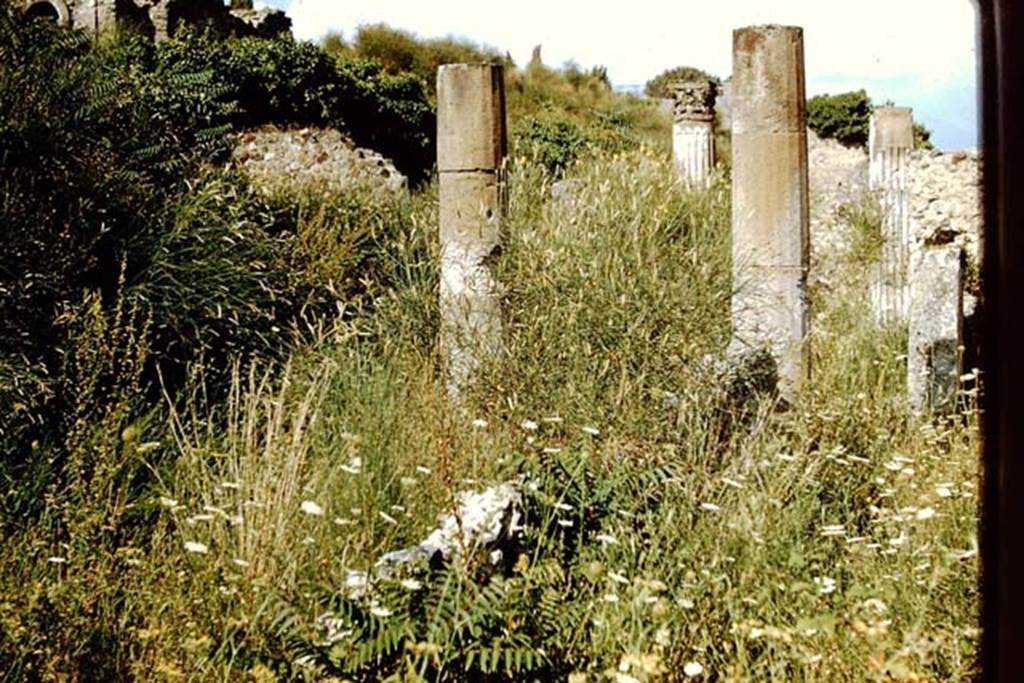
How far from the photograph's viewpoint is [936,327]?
7039mm

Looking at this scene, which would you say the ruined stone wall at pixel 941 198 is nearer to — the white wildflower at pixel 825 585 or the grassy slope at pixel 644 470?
the grassy slope at pixel 644 470

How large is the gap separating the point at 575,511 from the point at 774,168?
13.3 feet

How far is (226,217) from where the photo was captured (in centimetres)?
806

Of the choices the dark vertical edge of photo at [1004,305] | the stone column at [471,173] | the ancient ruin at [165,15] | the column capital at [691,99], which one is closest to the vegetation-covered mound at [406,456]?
the stone column at [471,173]

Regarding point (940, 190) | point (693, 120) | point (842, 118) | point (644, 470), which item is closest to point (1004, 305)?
point (644, 470)

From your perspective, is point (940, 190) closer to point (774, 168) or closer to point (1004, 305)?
point (774, 168)

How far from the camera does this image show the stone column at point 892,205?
888 cm

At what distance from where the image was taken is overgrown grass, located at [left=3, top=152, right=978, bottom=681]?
131 inches

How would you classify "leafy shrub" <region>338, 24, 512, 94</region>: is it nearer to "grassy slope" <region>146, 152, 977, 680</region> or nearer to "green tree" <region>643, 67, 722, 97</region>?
"green tree" <region>643, 67, 722, 97</region>

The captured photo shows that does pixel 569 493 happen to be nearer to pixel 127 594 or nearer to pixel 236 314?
pixel 127 594

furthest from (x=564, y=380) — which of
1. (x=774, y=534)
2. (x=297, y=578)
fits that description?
(x=297, y=578)

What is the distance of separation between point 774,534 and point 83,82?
17.5ft

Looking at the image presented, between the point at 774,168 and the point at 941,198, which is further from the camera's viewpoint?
the point at 941,198

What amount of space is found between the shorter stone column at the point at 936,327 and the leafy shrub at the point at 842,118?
1834 centimetres
